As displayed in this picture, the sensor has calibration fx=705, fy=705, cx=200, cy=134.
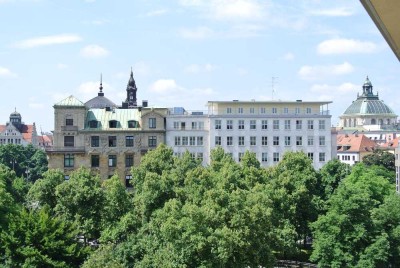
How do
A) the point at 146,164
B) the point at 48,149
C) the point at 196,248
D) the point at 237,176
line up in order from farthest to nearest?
the point at 48,149
the point at 146,164
the point at 237,176
the point at 196,248

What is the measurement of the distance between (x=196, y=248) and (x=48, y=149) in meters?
45.4

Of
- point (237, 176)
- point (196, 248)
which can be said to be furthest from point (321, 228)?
point (196, 248)

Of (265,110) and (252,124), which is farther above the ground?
(265,110)

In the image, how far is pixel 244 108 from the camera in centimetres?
8306

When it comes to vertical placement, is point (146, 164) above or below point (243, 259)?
above

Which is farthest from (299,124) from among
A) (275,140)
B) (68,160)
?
(68,160)

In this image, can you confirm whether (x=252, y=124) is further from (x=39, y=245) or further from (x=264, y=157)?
(x=39, y=245)

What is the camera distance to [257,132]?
8238 cm

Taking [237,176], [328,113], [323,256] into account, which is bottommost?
[323,256]

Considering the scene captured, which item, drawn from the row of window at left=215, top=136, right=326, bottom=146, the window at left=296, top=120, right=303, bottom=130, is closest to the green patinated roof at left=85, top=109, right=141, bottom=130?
the row of window at left=215, top=136, right=326, bottom=146

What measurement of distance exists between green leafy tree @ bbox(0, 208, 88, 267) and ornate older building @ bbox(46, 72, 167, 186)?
126 ft

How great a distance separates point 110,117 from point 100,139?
3.31 m

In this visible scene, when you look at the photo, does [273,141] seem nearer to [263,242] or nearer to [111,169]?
[111,169]

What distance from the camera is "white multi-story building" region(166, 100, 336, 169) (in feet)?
268
